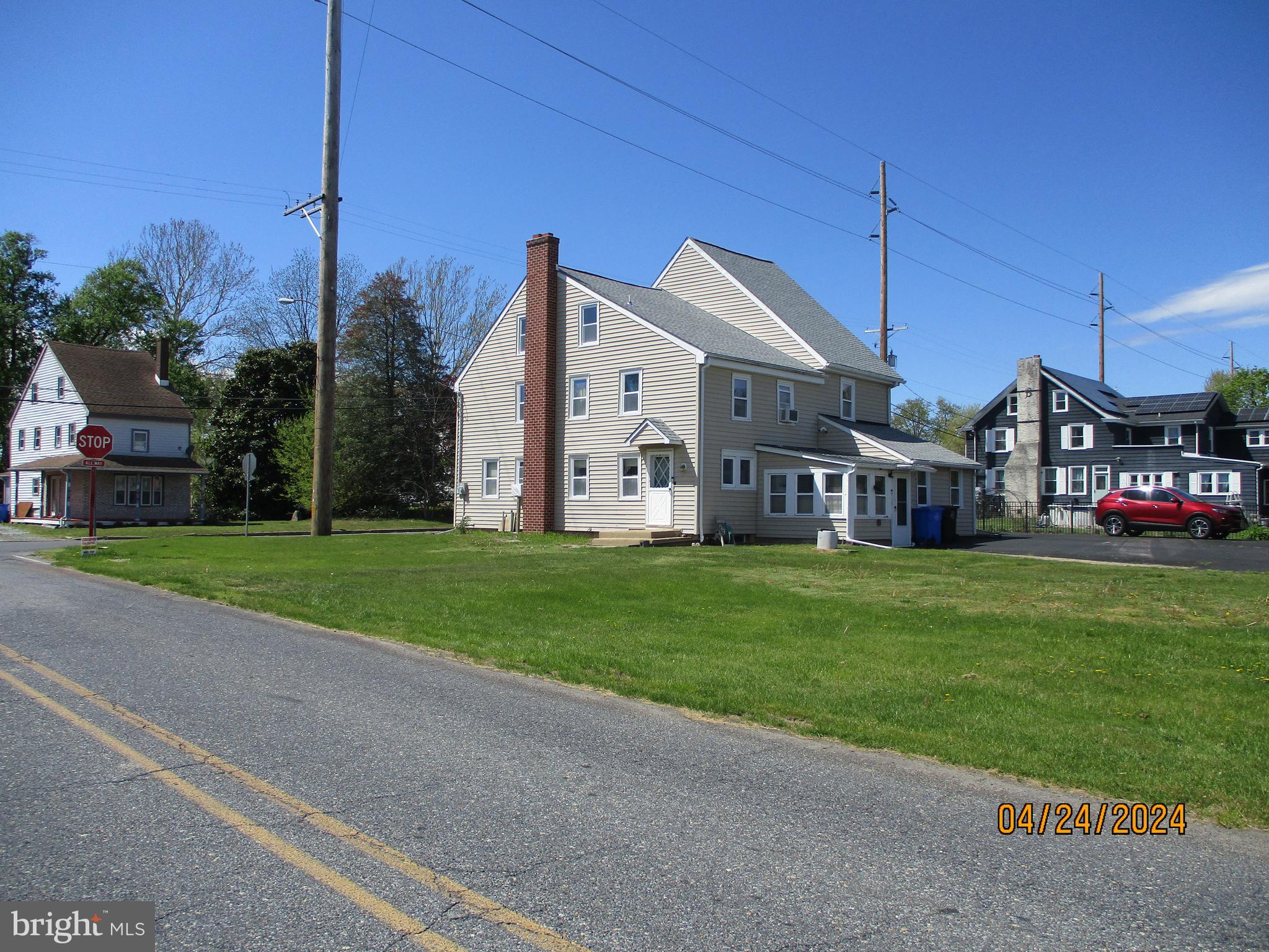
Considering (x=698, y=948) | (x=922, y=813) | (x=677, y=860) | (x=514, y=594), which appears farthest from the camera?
(x=514, y=594)

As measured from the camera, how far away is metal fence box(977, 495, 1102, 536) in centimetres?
4003

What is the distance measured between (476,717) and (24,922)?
11.9 feet

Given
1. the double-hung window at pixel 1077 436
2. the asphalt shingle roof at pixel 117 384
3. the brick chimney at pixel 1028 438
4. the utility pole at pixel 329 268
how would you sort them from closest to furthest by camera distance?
the utility pole at pixel 329 268 → the asphalt shingle roof at pixel 117 384 → the double-hung window at pixel 1077 436 → the brick chimney at pixel 1028 438

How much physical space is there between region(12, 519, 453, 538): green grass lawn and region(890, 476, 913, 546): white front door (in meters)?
21.7

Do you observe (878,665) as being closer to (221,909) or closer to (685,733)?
(685,733)

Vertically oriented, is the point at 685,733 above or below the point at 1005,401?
below

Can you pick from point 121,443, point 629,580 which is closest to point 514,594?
point 629,580

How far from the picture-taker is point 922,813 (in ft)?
16.8

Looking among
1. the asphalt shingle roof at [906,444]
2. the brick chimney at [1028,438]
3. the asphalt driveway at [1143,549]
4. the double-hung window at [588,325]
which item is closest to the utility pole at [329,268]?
the double-hung window at [588,325]

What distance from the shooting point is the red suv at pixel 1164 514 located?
3123 cm

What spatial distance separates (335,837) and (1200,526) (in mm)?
34345

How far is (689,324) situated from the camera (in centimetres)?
3111

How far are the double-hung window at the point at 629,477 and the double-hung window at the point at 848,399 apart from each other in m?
8.95
